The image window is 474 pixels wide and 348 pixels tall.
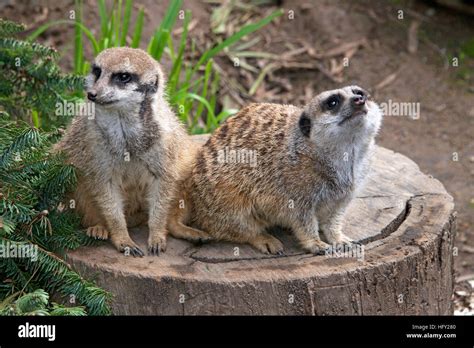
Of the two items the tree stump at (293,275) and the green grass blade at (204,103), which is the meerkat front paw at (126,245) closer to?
the tree stump at (293,275)

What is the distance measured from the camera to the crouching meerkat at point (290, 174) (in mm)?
3713

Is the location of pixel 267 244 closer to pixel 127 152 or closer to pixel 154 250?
pixel 154 250

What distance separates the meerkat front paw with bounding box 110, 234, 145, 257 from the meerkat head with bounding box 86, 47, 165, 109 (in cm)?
61

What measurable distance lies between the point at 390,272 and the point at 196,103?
3465 millimetres

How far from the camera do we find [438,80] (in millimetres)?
7590

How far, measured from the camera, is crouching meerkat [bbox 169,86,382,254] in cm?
371

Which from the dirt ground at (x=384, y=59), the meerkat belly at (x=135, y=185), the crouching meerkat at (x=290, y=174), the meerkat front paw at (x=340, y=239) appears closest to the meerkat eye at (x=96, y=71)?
the meerkat belly at (x=135, y=185)

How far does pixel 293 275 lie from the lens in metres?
3.52

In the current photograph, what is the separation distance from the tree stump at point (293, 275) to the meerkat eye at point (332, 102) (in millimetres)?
646

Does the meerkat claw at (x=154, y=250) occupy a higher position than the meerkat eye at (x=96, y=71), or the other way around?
the meerkat eye at (x=96, y=71)

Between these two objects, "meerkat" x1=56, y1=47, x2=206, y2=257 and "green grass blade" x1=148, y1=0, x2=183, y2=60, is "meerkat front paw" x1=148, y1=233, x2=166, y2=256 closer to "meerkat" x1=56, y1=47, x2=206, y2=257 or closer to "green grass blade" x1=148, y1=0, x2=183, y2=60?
"meerkat" x1=56, y1=47, x2=206, y2=257

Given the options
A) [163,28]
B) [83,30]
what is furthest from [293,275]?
[83,30]

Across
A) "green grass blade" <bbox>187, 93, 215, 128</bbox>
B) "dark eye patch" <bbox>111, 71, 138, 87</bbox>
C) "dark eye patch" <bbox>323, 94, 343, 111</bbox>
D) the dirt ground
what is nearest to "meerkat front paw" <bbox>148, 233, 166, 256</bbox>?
"dark eye patch" <bbox>111, 71, 138, 87</bbox>
